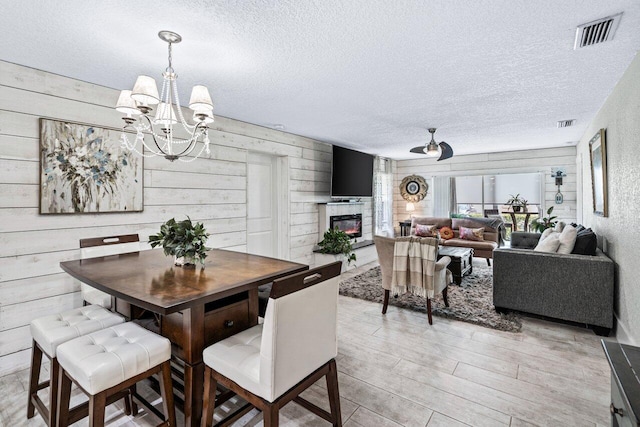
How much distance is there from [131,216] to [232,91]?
1.58 m

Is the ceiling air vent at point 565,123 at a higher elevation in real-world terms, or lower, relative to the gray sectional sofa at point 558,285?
higher

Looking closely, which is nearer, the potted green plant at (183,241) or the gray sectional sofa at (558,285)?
the potted green plant at (183,241)

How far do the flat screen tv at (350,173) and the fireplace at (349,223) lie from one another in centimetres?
42

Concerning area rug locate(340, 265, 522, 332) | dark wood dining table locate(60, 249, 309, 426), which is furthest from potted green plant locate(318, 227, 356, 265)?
dark wood dining table locate(60, 249, 309, 426)

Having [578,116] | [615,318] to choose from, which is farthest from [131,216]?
[578,116]

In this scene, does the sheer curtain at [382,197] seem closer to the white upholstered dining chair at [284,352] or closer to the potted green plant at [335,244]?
the potted green plant at [335,244]

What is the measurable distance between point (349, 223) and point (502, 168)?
360cm

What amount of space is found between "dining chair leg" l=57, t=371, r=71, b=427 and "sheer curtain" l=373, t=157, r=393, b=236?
6.21 metres

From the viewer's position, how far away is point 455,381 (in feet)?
7.39

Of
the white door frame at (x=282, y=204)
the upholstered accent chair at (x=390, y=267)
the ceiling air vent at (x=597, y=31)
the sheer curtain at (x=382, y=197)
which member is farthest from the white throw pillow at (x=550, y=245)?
Result: the sheer curtain at (x=382, y=197)

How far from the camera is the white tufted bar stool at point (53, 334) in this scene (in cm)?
165

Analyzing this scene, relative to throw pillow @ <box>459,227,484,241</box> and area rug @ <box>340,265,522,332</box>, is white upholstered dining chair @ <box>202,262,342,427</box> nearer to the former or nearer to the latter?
area rug @ <box>340,265,522,332</box>

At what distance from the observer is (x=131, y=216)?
3.10 meters

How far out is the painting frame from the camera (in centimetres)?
323
